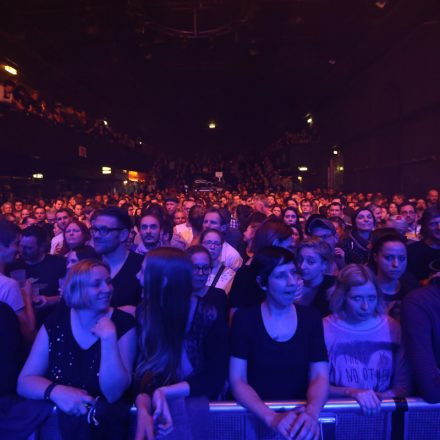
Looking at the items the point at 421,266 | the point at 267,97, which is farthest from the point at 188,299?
the point at 267,97

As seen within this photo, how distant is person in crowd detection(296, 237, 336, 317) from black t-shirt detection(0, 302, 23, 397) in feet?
5.70

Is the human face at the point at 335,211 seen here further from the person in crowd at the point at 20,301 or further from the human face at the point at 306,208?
the person in crowd at the point at 20,301

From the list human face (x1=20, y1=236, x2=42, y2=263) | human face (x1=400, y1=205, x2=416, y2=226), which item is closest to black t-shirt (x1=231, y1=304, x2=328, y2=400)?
human face (x1=20, y1=236, x2=42, y2=263)

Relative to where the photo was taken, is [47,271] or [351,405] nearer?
[351,405]

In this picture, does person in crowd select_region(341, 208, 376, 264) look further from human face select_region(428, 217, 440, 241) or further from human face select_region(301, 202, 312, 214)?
human face select_region(301, 202, 312, 214)

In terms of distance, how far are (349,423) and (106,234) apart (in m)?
2.03

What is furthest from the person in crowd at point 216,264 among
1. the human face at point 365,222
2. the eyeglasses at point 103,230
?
the human face at point 365,222

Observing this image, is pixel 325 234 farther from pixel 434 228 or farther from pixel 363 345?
pixel 363 345

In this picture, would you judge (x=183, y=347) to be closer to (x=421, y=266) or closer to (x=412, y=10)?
(x=421, y=266)

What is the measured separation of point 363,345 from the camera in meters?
2.27

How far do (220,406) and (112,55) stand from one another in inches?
505

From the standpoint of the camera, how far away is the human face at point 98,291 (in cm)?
206

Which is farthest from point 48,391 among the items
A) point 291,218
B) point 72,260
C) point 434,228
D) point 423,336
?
point 291,218

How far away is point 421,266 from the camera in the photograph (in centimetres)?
386
